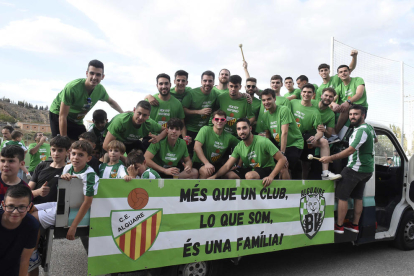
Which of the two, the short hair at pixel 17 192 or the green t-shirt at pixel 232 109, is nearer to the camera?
the short hair at pixel 17 192

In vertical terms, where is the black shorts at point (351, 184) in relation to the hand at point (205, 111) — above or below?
below

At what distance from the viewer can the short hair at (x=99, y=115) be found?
455 cm

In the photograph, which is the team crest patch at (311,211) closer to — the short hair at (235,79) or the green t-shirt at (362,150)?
the green t-shirt at (362,150)

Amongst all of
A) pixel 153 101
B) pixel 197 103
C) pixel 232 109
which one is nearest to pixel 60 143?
pixel 153 101

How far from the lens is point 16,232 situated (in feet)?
7.41

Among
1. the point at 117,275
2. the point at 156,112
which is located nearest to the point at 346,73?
the point at 156,112

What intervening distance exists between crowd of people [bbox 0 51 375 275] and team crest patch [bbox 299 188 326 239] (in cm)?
35

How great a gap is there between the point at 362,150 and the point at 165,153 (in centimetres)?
267

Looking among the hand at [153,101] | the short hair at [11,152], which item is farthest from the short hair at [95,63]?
the short hair at [11,152]

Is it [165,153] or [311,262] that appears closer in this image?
[165,153]

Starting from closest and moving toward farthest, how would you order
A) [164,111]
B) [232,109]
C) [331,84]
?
[164,111] < [232,109] < [331,84]

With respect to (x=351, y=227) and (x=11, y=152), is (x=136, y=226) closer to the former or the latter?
(x=11, y=152)

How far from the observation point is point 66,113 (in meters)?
4.07

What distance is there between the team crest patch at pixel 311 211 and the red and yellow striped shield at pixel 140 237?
1874 mm
